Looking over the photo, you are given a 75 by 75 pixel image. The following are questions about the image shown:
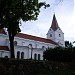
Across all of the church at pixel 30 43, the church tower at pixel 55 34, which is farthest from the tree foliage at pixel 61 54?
the church tower at pixel 55 34

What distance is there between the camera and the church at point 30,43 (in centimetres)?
A: 6769

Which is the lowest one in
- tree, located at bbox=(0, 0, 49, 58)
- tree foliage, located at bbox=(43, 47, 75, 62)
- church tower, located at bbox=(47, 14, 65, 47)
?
tree foliage, located at bbox=(43, 47, 75, 62)

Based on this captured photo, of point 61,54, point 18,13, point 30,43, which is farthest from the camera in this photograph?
point 30,43

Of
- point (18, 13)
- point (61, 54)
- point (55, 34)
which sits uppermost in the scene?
point (55, 34)

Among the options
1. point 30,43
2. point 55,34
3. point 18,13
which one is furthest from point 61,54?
point 55,34

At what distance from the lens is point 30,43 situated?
81.1m

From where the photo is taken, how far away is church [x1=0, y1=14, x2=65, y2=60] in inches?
2665

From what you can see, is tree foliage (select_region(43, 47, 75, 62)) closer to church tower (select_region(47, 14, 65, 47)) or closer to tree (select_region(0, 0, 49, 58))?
tree (select_region(0, 0, 49, 58))

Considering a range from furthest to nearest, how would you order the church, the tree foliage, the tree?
1. the church
2. the tree foliage
3. the tree

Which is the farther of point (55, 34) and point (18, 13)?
point (55, 34)

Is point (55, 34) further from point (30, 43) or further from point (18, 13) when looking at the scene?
point (18, 13)

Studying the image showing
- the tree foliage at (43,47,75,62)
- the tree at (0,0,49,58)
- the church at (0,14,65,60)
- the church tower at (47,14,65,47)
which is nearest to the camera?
the tree at (0,0,49,58)

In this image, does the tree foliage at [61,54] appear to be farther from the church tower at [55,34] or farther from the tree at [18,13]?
the church tower at [55,34]

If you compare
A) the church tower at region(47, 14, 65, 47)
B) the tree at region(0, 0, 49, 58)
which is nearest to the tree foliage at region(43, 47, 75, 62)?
the tree at region(0, 0, 49, 58)
